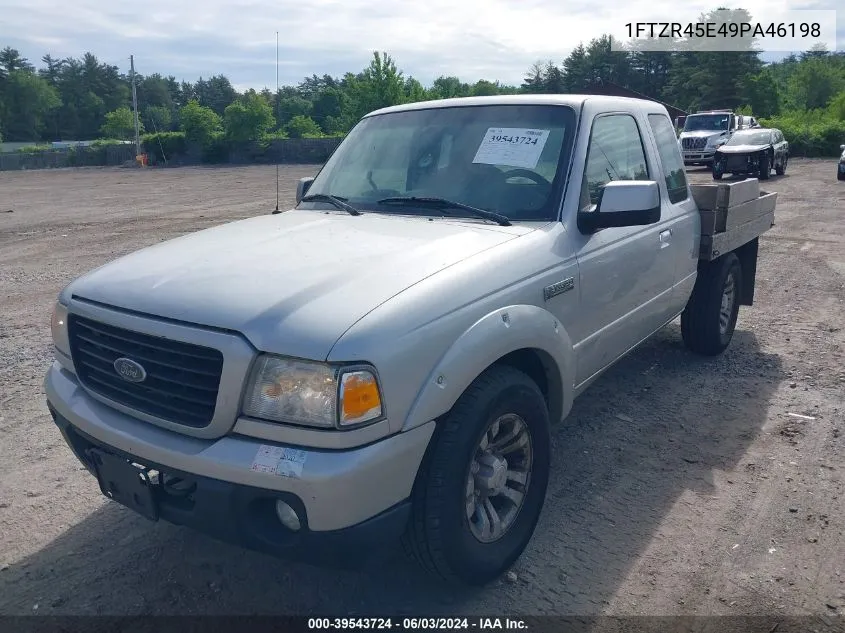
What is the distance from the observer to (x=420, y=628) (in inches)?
104

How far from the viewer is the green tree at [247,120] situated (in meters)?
52.5

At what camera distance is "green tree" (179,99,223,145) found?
53188 millimetres

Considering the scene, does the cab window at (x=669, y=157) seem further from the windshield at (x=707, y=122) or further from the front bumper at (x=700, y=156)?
the windshield at (x=707, y=122)

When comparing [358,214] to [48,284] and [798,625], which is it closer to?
[798,625]

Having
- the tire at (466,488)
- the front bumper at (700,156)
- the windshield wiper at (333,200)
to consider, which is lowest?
the tire at (466,488)

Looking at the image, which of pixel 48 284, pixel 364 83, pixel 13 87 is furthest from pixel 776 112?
pixel 13 87

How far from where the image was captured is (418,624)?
2668 mm

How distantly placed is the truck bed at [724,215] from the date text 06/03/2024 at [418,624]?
3304mm

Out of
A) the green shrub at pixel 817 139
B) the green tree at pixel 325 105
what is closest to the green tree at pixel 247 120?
the green tree at pixel 325 105

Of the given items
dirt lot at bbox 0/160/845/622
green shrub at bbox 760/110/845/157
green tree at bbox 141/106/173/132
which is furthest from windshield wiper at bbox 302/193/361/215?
green tree at bbox 141/106/173/132

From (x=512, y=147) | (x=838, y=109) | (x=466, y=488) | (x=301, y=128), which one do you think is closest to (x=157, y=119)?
(x=301, y=128)

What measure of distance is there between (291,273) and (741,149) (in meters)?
23.9

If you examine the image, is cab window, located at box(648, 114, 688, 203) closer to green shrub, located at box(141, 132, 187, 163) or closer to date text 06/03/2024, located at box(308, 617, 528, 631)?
date text 06/03/2024, located at box(308, 617, 528, 631)

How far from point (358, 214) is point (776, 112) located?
219 feet
